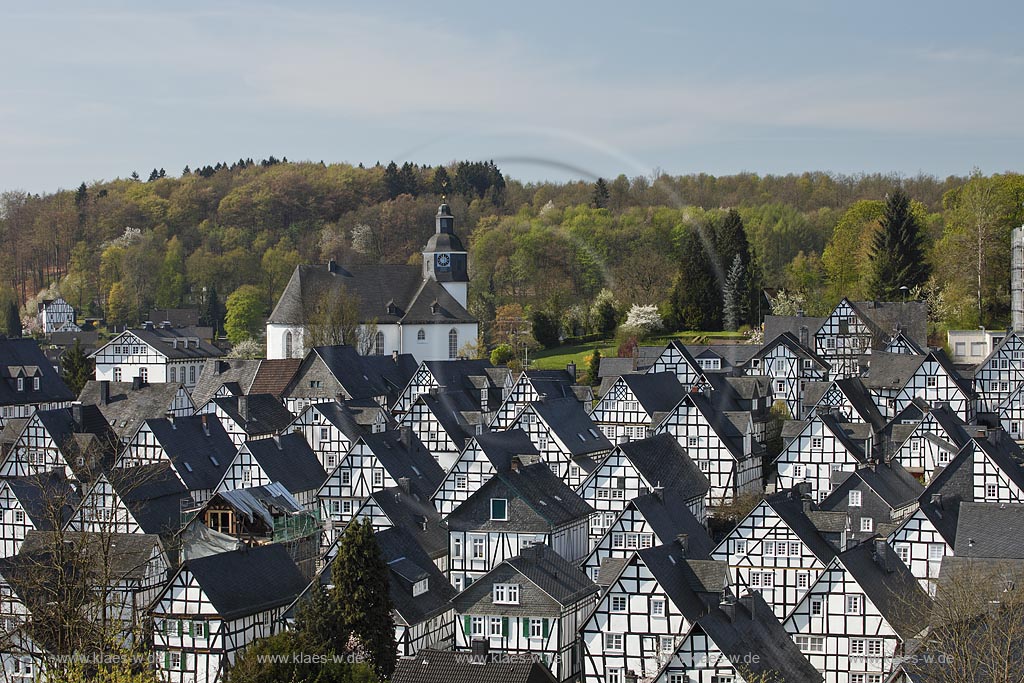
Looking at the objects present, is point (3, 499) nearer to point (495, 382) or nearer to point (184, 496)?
point (184, 496)

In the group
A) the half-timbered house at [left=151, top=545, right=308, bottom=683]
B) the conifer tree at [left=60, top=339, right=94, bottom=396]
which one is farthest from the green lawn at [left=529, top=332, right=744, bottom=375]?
the half-timbered house at [left=151, top=545, right=308, bottom=683]

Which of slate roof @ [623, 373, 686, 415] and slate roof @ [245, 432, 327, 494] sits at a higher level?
slate roof @ [623, 373, 686, 415]

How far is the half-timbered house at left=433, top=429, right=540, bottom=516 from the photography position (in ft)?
169

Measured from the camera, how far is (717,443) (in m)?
57.1

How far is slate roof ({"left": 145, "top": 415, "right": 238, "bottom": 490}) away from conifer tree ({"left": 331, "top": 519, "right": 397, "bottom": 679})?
1743 cm

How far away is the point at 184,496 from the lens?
5322cm

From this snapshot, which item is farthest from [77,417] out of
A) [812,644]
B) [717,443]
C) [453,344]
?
[812,644]

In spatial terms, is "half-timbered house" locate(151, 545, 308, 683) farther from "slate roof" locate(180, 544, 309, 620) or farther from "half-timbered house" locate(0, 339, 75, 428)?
"half-timbered house" locate(0, 339, 75, 428)

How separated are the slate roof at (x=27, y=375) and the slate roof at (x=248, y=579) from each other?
1403 inches

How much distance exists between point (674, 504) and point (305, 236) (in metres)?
80.8

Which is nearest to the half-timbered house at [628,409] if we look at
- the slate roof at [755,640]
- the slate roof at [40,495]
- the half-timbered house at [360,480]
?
the half-timbered house at [360,480]

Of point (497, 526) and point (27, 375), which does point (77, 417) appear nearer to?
point (27, 375)

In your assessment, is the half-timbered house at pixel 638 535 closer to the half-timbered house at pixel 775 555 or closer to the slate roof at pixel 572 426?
the half-timbered house at pixel 775 555

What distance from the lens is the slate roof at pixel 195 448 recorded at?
183ft
